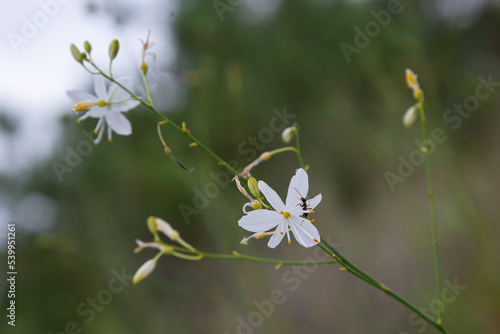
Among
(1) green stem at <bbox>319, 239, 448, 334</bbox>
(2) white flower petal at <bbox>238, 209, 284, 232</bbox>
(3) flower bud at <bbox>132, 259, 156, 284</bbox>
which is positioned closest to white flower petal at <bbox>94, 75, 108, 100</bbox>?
(3) flower bud at <bbox>132, 259, 156, 284</bbox>

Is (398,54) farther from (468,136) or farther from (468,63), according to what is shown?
(468,136)

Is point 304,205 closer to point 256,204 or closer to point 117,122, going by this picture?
point 256,204

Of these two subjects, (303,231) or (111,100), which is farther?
(111,100)

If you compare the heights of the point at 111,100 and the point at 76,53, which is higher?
the point at 76,53

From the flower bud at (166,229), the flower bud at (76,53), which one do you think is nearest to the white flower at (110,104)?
the flower bud at (76,53)

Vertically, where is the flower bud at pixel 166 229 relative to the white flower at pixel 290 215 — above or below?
above

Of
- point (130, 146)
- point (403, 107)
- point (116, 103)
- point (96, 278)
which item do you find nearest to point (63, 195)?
point (130, 146)

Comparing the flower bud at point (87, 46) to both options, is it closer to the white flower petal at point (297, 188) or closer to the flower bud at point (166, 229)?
the flower bud at point (166, 229)
